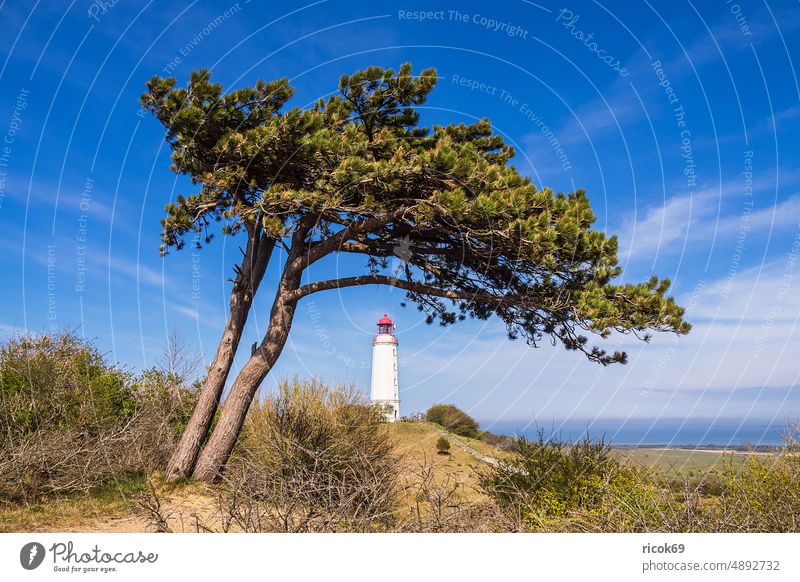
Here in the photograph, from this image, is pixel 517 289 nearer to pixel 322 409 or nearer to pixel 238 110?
pixel 322 409

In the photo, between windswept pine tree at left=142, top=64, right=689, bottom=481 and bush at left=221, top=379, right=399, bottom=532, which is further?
windswept pine tree at left=142, top=64, right=689, bottom=481

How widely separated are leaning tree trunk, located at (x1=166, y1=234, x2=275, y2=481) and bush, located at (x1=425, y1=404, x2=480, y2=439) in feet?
44.8

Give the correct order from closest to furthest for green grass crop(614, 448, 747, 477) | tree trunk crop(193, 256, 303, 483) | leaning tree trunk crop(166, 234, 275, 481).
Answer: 1. green grass crop(614, 448, 747, 477)
2. tree trunk crop(193, 256, 303, 483)
3. leaning tree trunk crop(166, 234, 275, 481)

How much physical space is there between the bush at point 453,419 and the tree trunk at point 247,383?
1366cm

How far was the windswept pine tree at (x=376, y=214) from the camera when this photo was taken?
9.09m

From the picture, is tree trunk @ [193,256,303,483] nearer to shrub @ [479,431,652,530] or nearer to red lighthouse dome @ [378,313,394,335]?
shrub @ [479,431,652,530]

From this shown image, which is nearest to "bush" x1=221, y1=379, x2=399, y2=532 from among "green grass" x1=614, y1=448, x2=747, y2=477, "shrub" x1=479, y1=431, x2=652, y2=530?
"shrub" x1=479, y1=431, x2=652, y2=530

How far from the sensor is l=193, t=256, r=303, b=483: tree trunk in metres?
11.1

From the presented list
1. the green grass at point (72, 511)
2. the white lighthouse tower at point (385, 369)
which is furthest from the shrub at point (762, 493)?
the white lighthouse tower at point (385, 369)

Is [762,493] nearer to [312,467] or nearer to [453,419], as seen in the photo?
[312,467]

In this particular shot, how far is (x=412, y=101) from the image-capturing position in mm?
11781
